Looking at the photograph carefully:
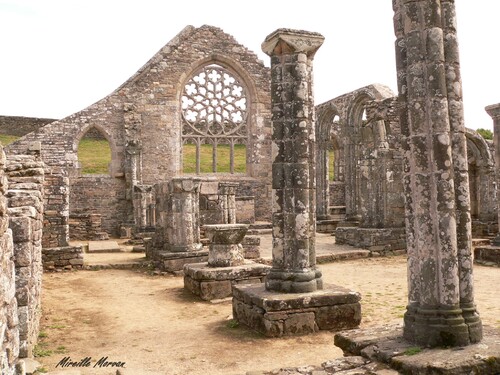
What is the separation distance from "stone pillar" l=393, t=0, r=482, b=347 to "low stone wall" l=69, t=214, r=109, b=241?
14834 millimetres

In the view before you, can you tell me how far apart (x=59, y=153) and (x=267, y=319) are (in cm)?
1515

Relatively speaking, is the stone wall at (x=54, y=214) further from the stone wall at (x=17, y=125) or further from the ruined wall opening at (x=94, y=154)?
the stone wall at (x=17, y=125)

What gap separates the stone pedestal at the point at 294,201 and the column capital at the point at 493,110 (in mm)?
7570

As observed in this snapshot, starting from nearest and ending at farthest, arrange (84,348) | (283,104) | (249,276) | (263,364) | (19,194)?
(263,364) < (84,348) < (19,194) < (283,104) < (249,276)

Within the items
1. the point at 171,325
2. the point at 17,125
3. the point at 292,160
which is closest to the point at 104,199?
the point at 171,325

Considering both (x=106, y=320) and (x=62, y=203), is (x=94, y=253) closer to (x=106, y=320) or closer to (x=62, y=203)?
(x=62, y=203)

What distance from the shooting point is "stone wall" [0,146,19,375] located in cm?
273

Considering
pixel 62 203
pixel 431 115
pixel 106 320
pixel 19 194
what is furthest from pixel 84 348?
pixel 62 203

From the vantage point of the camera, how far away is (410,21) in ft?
13.0

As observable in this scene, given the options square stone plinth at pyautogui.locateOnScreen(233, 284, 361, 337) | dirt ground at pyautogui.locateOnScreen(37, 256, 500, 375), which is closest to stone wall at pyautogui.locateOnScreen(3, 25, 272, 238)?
dirt ground at pyautogui.locateOnScreen(37, 256, 500, 375)

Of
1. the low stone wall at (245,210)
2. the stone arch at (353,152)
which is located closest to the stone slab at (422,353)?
the stone arch at (353,152)

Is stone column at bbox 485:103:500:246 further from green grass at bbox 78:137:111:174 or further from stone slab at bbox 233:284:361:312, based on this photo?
green grass at bbox 78:137:111:174

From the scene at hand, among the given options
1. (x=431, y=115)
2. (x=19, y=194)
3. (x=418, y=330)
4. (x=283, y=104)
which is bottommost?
(x=418, y=330)

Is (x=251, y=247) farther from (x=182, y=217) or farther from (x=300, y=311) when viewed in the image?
(x=300, y=311)
